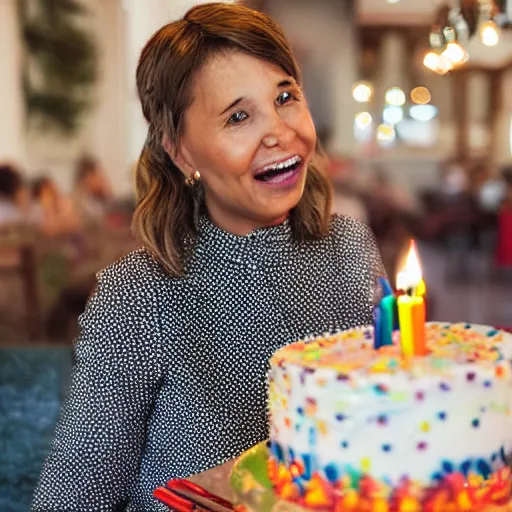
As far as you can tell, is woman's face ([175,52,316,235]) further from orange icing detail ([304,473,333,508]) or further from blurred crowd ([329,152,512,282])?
blurred crowd ([329,152,512,282])

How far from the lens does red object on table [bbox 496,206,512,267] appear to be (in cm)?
624

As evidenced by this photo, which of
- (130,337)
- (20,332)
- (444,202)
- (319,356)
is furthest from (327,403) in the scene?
(444,202)

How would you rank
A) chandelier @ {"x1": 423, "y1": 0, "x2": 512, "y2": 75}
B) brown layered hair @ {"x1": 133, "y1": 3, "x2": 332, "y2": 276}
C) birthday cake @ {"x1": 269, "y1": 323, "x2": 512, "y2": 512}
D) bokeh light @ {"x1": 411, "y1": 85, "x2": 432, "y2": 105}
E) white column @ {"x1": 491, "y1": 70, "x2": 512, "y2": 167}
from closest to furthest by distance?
birthday cake @ {"x1": 269, "y1": 323, "x2": 512, "y2": 512} → brown layered hair @ {"x1": 133, "y1": 3, "x2": 332, "y2": 276} → chandelier @ {"x1": 423, "y1": 0, "x2": 512, "y2": 75} → bokeh light @ {"x1": 411, "y1": 85, "x2": 432, "y2": 105} → white column @ {"x1": 491, "y1": 70, "x2": 512, "y2": 167}

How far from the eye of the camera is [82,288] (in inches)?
207

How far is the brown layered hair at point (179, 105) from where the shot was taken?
1.47 meters

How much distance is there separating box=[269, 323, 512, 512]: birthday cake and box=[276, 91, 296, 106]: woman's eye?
53 cm

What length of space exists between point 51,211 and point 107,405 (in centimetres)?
413

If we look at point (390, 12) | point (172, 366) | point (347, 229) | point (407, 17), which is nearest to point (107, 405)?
point (172, 366)

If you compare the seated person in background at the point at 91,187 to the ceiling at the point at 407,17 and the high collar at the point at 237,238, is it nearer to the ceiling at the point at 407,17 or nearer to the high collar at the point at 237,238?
the ceiling at the point at 407,17

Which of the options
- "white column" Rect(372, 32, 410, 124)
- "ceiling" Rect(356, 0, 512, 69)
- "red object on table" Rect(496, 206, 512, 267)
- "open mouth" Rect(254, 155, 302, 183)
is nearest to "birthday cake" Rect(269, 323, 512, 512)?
"open mouth" Rect(254, 155, 302, 183)

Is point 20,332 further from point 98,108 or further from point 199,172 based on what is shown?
point 199,172

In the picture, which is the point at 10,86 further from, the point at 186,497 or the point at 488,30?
the point at 186,497

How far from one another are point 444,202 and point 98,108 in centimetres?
236

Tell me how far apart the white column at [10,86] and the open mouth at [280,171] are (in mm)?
4401
